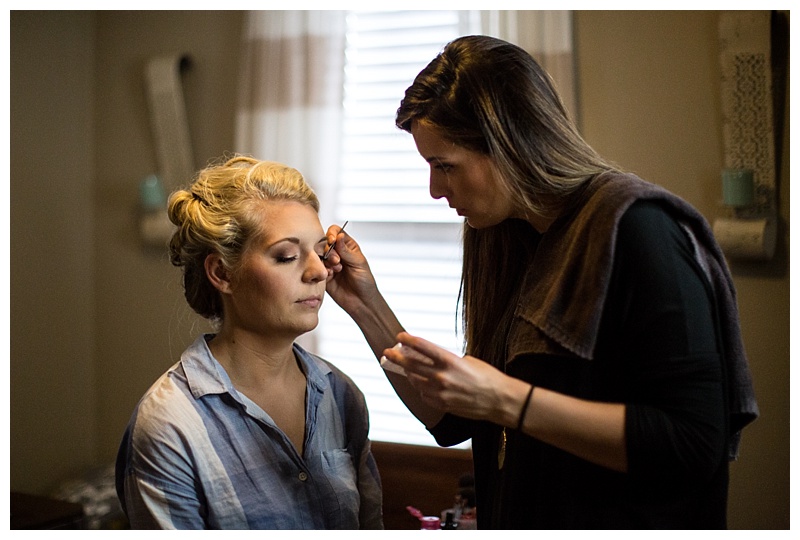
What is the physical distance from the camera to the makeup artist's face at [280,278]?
152 centimetres

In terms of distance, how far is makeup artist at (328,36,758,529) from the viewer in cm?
109

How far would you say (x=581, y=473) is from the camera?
1218 mm

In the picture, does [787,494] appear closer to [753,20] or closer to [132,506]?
[753,20]

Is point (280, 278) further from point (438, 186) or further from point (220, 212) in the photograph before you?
point (438, 186)

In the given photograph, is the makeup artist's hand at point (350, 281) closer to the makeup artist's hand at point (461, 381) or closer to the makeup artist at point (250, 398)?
the makeup artist at point (250, 398)

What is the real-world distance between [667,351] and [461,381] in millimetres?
285

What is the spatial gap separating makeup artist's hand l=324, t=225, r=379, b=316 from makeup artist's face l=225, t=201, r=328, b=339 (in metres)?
0.09

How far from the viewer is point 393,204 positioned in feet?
9.56

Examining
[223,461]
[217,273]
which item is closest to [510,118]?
[217,273]

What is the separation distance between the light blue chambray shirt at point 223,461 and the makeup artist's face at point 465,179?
0.54 m

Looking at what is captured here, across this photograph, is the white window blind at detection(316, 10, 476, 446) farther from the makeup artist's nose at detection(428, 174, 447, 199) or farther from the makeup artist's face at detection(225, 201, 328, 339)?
the makeup artist's nose at detection(428, 174, 447, 199)

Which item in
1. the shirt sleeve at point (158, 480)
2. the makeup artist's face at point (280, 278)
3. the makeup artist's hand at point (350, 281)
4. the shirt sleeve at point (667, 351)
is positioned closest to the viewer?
the shirt sleeve at point (667, 351)

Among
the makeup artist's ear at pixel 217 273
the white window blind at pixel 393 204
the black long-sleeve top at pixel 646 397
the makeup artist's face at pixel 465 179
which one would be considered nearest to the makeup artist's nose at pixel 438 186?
the makeup artist's face at pixel 465 179

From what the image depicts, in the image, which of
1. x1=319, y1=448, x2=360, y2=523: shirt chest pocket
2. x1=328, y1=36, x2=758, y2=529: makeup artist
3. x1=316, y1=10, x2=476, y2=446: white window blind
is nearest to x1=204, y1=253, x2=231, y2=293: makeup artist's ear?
x1=319, y1=448, x2=360, y2=523: shirt chest pocket
